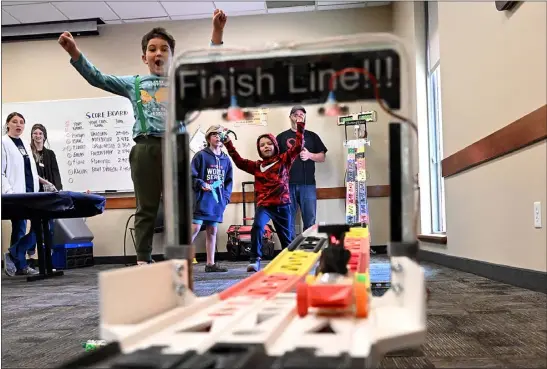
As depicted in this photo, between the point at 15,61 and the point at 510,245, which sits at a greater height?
the point at 15,61

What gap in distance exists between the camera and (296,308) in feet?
3.08

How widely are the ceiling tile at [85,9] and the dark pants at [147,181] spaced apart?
361cm

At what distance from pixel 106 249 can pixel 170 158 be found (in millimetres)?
4887

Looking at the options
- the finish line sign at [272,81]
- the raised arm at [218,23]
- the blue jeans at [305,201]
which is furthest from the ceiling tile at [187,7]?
the finish line sign at [272,81]

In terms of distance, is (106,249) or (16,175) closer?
(16,175)

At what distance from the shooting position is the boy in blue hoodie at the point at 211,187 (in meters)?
3.76

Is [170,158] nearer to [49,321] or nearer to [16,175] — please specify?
[49,321]

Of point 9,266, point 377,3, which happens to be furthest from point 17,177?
point 377,3

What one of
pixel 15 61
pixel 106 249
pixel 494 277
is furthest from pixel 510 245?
pixel 15 61

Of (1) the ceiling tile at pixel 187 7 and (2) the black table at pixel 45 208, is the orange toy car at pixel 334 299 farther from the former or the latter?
(1) the ceiling tile at pixel 187 7

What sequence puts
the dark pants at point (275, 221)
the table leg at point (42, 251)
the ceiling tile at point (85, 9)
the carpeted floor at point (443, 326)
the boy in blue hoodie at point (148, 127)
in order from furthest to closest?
the ceiling tile at point (85, 9), the table leg at point (42, 251), the dark pants at point (275, 221), the boy in blue hoodie at point (148, 127), the carpeted floor at point (443, 326)

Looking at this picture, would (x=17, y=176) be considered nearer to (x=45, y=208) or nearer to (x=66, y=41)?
(x=45, y=208)

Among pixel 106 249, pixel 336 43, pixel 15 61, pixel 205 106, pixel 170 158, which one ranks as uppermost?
pixel 15 61

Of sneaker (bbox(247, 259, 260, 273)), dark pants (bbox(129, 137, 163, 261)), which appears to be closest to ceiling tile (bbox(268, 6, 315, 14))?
sneaker (bbox(247, 259, 260, 273))
